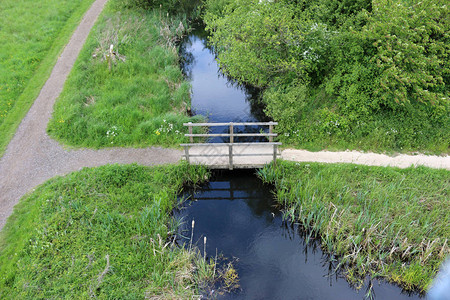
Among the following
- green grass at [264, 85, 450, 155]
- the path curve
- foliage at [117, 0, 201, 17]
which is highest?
foliage at [117, 0, 201, 17]

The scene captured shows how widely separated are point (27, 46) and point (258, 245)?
22.3 metres

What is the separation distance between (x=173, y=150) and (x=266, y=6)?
9.64 metres

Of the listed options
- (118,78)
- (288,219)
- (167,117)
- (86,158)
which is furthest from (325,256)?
(118,78)

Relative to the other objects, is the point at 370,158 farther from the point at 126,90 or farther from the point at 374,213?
the point at 126,90

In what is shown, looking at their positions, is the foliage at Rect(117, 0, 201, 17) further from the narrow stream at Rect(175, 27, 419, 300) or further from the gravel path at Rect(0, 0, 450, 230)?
the narrow stream at Rect(175, 27, 419, 300)

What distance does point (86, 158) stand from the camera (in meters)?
15.1

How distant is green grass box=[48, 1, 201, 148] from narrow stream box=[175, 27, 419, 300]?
3793mm

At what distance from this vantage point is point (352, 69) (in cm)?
1700

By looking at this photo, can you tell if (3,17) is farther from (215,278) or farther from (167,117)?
(215,278)

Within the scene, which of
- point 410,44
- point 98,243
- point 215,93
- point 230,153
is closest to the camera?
point 98,243

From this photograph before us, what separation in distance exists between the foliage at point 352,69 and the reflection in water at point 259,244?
3989 mm

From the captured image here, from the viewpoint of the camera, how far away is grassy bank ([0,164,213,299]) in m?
9.91

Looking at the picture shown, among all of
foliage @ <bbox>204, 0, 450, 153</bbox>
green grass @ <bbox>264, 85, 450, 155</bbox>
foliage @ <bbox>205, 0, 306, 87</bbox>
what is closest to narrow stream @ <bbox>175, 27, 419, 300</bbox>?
green grass @ <bbox>264, 85, 450, 155</bbox>

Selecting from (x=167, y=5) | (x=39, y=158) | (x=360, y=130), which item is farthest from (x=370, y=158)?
(x=167, y=5)
